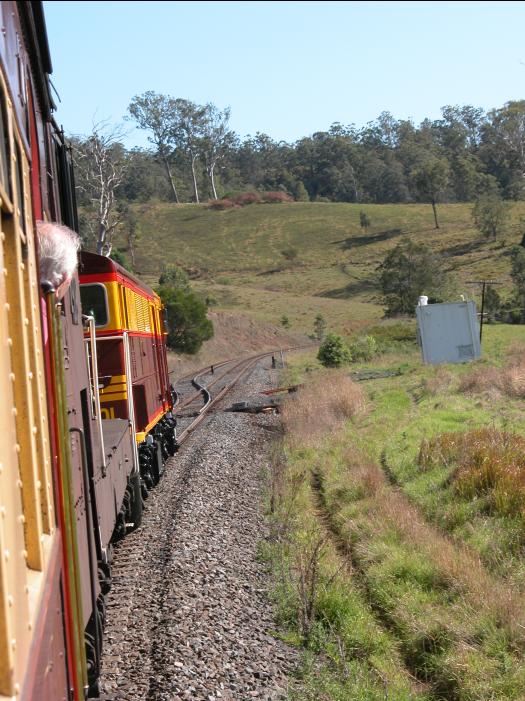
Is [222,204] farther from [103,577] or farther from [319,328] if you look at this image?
[103,577]

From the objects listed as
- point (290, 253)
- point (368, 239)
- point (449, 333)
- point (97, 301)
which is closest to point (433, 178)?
point (368, 239)

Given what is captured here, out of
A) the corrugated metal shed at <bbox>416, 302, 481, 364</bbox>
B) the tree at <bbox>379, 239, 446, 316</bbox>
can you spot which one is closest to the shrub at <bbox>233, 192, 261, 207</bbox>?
the tree at <bbox>379, 239, 446, 316</bbox>

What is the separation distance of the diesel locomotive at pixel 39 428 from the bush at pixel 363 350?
31.4 meters

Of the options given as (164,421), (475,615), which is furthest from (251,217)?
(475,615)

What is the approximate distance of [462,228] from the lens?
3760 inches

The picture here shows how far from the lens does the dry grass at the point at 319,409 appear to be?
59.9 feet

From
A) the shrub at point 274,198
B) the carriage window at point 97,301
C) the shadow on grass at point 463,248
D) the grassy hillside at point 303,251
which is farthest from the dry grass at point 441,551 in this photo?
the shrub at point 274,198

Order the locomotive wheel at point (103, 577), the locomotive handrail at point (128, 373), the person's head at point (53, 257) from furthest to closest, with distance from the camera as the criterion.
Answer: the locomotive handrail at point (128, 373), the locomotive wheel at point (103, 577), the person's head at point (53, 257)

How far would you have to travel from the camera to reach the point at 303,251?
9675 centimetres

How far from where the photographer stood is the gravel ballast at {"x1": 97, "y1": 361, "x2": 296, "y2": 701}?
20.8 ft

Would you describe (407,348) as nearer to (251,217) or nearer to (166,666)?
(166,666)

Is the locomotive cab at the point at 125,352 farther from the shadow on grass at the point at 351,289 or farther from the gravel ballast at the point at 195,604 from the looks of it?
the shadow on grass at the point at 351,289

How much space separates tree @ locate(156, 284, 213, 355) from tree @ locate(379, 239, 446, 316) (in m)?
18.3

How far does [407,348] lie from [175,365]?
471 inches
